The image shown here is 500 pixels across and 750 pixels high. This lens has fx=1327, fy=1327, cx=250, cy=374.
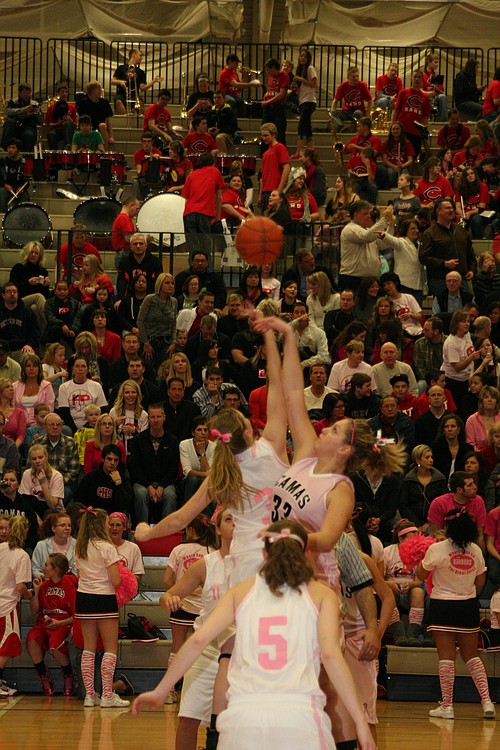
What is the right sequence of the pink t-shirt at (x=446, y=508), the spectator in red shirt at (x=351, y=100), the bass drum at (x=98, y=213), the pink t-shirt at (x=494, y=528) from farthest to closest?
1. the spectator in red shirt at (x=351, y=100)
2. the bass drum at (x=98, y=213)
3. the pink t-shirt at (x=494, y=528)
4. the pink t-shirt at (x=446, y=508)

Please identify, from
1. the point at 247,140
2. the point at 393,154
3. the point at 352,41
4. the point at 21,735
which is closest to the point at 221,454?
the point at 21,735

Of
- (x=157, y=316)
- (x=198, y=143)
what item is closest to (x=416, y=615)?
(x=157, y=316)

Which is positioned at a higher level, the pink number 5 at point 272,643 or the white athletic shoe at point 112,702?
the pink number 5 at point 272,643

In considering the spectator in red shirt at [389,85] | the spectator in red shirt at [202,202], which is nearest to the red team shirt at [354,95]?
the spectator in red shirt at [389,85]

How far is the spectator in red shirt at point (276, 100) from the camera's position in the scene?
2223cm

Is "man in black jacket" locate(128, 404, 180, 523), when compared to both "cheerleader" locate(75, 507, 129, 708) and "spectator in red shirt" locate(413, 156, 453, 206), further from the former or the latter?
"spectator in red shirt" locate(413, 156, 453, 206)

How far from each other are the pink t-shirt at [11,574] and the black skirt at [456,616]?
353 cm

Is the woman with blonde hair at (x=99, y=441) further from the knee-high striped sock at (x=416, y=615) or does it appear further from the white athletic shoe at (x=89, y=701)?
the knee-high striped sock at (x=416, y=615)

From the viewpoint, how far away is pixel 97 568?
1100cm

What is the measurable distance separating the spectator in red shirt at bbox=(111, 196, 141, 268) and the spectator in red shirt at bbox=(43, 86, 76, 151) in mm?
5139

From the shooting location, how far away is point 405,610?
1214 cm

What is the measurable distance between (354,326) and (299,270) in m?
1.87

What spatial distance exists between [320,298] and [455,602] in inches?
229

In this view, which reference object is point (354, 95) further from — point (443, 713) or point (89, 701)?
point (89, 701)
